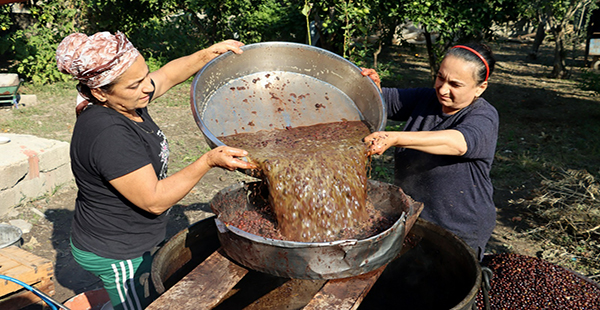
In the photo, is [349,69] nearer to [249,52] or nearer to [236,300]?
[249,52]

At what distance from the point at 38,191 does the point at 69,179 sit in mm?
465

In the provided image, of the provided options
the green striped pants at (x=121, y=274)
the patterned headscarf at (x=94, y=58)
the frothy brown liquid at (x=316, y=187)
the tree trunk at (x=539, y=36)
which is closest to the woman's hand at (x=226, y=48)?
the frothy brown liquid at (x=316, y=187)

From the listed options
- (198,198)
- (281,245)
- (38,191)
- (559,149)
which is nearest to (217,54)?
(281,245)

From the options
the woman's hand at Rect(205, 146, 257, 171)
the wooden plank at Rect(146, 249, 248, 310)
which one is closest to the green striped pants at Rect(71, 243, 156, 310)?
the wooden plank at Rect(146, 249, 248, 310)

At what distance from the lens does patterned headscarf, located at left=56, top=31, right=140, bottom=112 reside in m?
1.94

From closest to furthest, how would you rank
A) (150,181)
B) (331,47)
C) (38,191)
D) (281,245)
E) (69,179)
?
(281,245), (150,181), (38,191), (69,179), (331,47)

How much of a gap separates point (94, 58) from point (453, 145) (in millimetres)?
1700

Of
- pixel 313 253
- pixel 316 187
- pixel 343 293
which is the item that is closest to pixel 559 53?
pixel 316 187

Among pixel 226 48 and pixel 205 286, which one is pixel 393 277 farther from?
pixel 226 48

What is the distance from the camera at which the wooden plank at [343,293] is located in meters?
1.93

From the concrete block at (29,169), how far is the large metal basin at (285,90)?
3.51 metres

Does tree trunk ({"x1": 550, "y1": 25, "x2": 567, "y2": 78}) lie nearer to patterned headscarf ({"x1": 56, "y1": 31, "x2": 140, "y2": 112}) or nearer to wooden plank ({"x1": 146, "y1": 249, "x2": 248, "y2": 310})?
wooden plank ({"x1": 146, "y1": 249, "x2": 248, "y2": 310})

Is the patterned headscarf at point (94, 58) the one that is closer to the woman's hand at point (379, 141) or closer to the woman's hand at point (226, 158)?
the woman's hand at point (226, 158)

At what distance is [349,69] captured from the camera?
2.76 m
